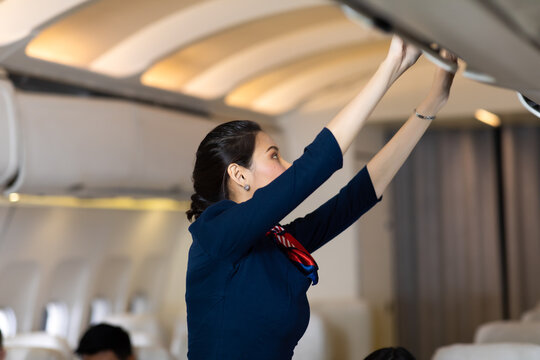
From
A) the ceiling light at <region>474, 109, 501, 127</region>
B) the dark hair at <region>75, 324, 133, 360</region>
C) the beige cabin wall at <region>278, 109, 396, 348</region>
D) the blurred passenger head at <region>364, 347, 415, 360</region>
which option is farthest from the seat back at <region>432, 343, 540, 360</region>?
the ceiling light at <region>474, 109, 501, 127</region>

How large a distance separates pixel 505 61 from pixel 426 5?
0.37 m

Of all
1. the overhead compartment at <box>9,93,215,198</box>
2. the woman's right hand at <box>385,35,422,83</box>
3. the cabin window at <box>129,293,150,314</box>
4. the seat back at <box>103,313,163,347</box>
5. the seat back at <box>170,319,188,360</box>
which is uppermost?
the woman's right hand at <box>385,35,422,83</box>

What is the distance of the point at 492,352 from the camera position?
3.40 metres

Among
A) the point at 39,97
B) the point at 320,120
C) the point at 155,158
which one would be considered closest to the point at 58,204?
the point at 155,158

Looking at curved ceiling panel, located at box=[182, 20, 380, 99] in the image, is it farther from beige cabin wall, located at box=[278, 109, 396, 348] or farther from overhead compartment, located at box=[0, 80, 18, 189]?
overhead compartment, located at box=[0, 80, 18, 189]

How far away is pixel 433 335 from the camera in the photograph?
26.4 feet

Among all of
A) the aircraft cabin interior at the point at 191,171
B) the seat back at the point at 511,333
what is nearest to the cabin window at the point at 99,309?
the aircraft cabin interior at the point at 191,171

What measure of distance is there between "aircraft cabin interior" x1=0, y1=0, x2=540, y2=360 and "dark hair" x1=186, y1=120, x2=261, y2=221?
80cm

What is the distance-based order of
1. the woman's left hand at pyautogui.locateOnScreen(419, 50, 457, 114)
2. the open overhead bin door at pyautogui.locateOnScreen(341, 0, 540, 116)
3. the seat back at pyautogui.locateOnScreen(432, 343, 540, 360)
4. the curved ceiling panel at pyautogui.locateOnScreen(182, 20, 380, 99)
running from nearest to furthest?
1. the open overhead bin door at pyautogui.locateOnScreen(341, 0, 540, 116)
2. the woman's left hand at pyautogui.locateOnScreen(419, 50, 457, 114)
3. the seat back at pyautogui.locateOnScreen(432, 343, 540, 360)
4. the curved ceiling panel at pyautogui.locateOnScreen(182, 20, 380, 99)

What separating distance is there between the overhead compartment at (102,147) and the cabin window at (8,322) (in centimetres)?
128

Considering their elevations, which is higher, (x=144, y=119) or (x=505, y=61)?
(x=505, y=61)

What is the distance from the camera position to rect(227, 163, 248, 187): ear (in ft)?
6.87

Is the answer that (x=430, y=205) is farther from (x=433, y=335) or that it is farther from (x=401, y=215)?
(x=433, y=335)

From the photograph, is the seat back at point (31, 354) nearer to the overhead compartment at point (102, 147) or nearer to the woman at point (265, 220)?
the overhead compartment at point (102, 147)
